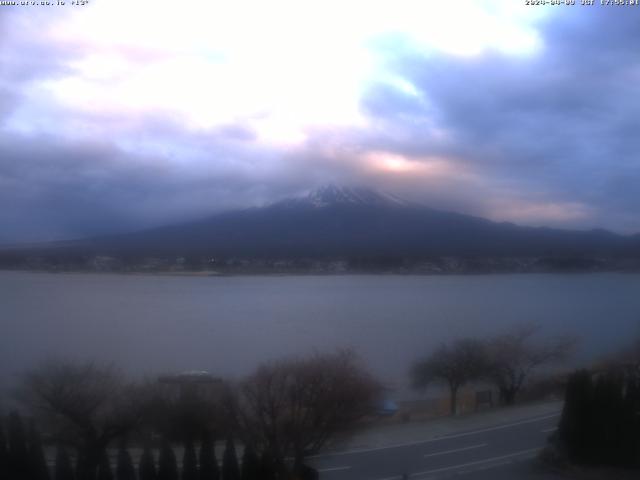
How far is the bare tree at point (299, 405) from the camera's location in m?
7.25

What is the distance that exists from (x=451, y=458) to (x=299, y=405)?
5.94 feet

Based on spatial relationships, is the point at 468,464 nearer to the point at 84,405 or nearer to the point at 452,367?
the point at 452,367

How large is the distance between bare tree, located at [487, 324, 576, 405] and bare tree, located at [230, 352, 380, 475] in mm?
2876

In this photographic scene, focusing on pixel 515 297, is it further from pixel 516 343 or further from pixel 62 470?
pixel 62 470

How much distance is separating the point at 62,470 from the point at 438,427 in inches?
180

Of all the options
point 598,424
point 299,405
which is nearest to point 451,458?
point 299,405

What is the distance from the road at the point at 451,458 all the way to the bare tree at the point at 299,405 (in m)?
0.33

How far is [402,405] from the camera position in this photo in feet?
30.4

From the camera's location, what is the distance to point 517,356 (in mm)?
10734

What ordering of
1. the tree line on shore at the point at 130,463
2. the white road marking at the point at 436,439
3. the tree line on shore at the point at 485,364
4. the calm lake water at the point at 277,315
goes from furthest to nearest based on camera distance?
the tree line on shore at the point at 485,364
the calm lake water at the point at 277,315
the white road marking at the point at 436,439
the tree line on shore at the point at 130,463

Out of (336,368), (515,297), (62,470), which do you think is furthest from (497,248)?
(62,470)

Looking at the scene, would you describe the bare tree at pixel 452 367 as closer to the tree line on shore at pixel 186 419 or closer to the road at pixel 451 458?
the road at pixel 451 458

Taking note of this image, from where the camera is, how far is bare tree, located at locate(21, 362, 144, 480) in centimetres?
679

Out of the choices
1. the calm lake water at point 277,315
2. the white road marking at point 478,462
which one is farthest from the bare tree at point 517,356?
the white road marking at point 478,462
